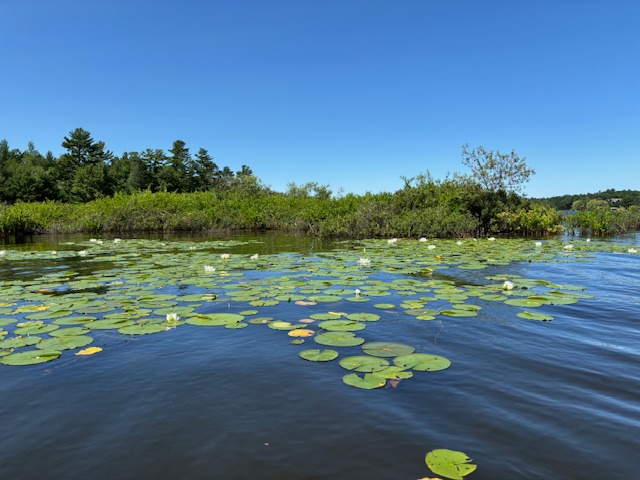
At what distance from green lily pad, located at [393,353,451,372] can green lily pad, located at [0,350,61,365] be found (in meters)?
2.84

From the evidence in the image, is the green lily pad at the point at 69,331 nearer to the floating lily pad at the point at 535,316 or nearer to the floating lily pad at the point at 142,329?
the floating lily pad at the point at 142,329

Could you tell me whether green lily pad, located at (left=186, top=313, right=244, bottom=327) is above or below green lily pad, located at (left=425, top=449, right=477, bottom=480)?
above

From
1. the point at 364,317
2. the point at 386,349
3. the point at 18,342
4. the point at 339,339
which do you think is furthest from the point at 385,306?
the point at 18,342

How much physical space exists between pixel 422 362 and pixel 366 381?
574 millimetres

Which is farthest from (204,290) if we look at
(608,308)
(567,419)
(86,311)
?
(608,308)

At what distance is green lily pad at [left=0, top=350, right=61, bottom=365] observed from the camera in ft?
→ 10.6

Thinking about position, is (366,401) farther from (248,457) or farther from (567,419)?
(567,419)

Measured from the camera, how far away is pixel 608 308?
500 centimetres

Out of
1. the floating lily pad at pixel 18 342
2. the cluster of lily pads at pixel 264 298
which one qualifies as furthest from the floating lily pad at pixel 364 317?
the floating lily pad at pixel 18 342

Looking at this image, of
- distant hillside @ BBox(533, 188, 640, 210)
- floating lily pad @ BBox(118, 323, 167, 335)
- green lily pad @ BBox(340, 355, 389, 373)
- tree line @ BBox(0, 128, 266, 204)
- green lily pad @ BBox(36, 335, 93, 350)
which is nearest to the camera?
green lily pad @ BBox(340, 355, 389, 373)

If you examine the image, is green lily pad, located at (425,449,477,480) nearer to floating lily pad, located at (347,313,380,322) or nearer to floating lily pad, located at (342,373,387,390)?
floating lily pad, located at (342,373,387,390)

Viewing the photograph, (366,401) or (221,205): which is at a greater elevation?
(221,205)

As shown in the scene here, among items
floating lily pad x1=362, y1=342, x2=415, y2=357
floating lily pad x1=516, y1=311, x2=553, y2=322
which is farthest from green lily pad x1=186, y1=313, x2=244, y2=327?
floating lily pad x1=516, y1=311, x2=553, y2=322

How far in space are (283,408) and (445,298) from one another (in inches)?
135
